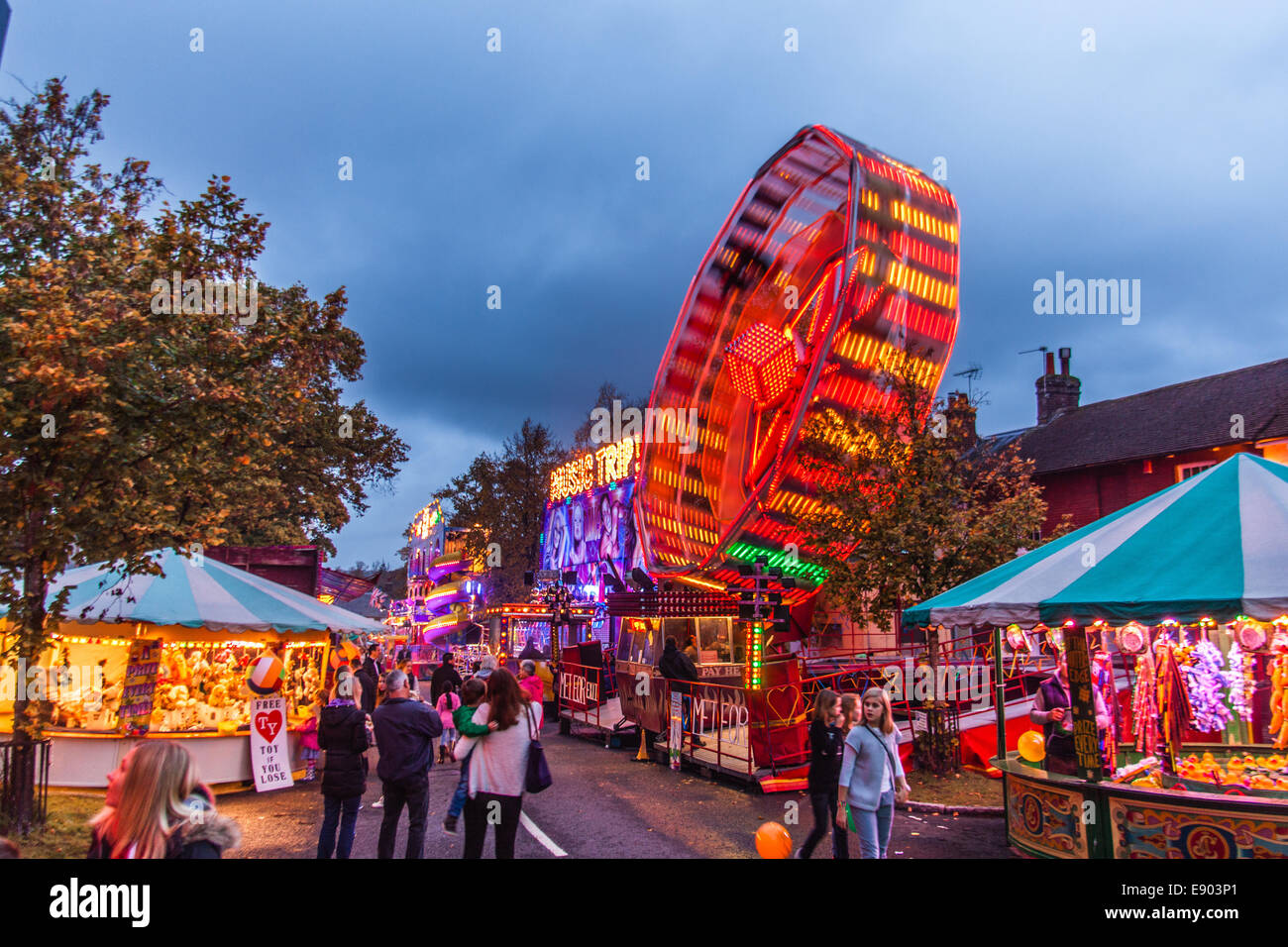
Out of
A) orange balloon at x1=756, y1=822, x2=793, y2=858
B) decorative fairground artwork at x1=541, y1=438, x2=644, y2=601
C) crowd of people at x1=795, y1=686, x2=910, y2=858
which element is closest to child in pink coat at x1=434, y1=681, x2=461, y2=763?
orange balloon at x1=756, y1=822, x2=793, y2=858

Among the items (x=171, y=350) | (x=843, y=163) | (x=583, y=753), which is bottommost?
(x=583, y=753)

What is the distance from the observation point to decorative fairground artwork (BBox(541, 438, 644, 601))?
32250 millimetres

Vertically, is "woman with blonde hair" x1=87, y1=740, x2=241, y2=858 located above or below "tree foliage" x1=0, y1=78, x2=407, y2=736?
below

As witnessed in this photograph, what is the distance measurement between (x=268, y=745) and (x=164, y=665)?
2.61 meters

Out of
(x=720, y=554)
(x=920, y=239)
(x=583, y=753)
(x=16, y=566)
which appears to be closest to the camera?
(x=16, y=566)

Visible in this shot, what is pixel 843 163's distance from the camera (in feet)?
79.5

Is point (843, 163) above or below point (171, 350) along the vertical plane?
above

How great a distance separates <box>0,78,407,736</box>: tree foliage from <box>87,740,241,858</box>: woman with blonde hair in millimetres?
6741

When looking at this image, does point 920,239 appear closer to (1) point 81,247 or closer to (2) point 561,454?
(1) point 81,247

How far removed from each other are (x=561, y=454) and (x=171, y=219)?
33.1 metres

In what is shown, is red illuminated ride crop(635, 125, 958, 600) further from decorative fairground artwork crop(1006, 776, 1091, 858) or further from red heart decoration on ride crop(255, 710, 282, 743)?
red heart decoration on ride crop(255, 710, 282, 743)

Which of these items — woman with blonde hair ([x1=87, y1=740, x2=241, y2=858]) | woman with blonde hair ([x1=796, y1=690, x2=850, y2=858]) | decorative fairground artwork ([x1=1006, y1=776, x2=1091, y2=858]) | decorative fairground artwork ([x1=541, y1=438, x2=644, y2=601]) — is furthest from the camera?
decorative fairground artwork ([x1=541, y1=438, x2=644, y2=601])

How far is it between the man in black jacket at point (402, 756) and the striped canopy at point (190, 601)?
19.6 ft
